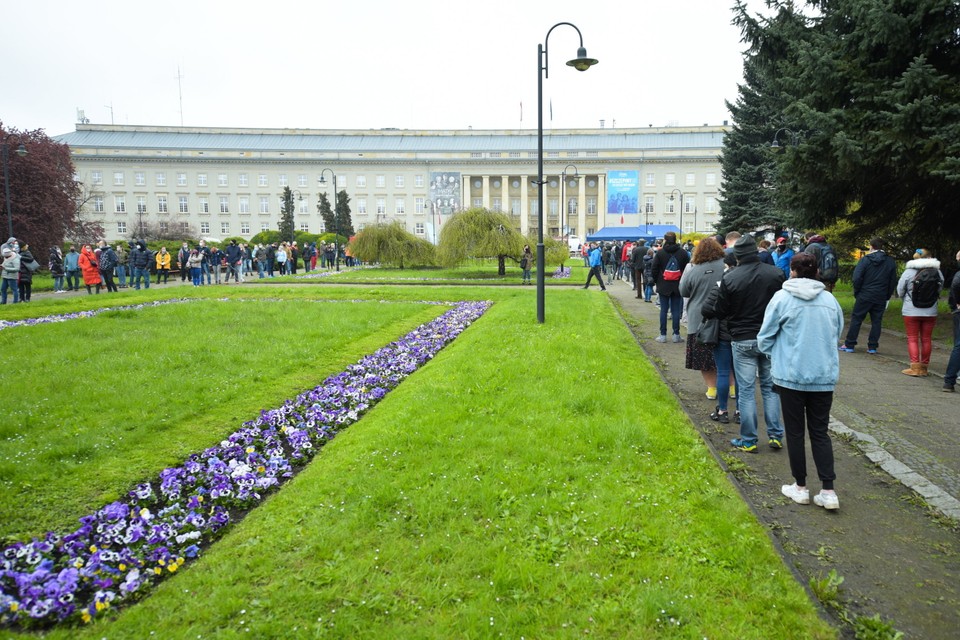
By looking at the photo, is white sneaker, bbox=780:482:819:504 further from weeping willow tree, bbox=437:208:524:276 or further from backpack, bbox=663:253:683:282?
weeping willow tree, bbox=437:208:524:276

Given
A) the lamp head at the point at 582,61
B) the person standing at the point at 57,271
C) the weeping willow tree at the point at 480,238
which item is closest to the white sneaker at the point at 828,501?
the lamp head at the point at 582,61

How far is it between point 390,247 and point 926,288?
3434 centimetres

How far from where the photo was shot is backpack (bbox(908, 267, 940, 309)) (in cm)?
908

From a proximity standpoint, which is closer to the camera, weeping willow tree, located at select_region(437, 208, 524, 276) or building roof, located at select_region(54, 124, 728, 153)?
weeping willow tree, located at select_region(437, 208, 524, 276)

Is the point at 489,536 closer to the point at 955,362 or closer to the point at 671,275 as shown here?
the point at 955,362

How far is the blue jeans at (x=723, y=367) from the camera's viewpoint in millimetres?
6578

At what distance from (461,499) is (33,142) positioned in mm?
44394

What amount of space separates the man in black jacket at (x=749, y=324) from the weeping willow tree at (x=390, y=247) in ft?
115

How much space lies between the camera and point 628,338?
39.5 ft

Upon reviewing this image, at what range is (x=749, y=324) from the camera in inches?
231

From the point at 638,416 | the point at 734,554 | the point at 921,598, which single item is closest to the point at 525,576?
the point at 734,554

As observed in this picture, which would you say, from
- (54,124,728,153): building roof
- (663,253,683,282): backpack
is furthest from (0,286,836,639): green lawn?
(54,124,728,153): building roof

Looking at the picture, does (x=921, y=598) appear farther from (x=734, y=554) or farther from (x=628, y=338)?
(x=628, y=338)

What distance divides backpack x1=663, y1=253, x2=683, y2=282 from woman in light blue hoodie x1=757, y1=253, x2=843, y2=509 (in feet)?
23.8
